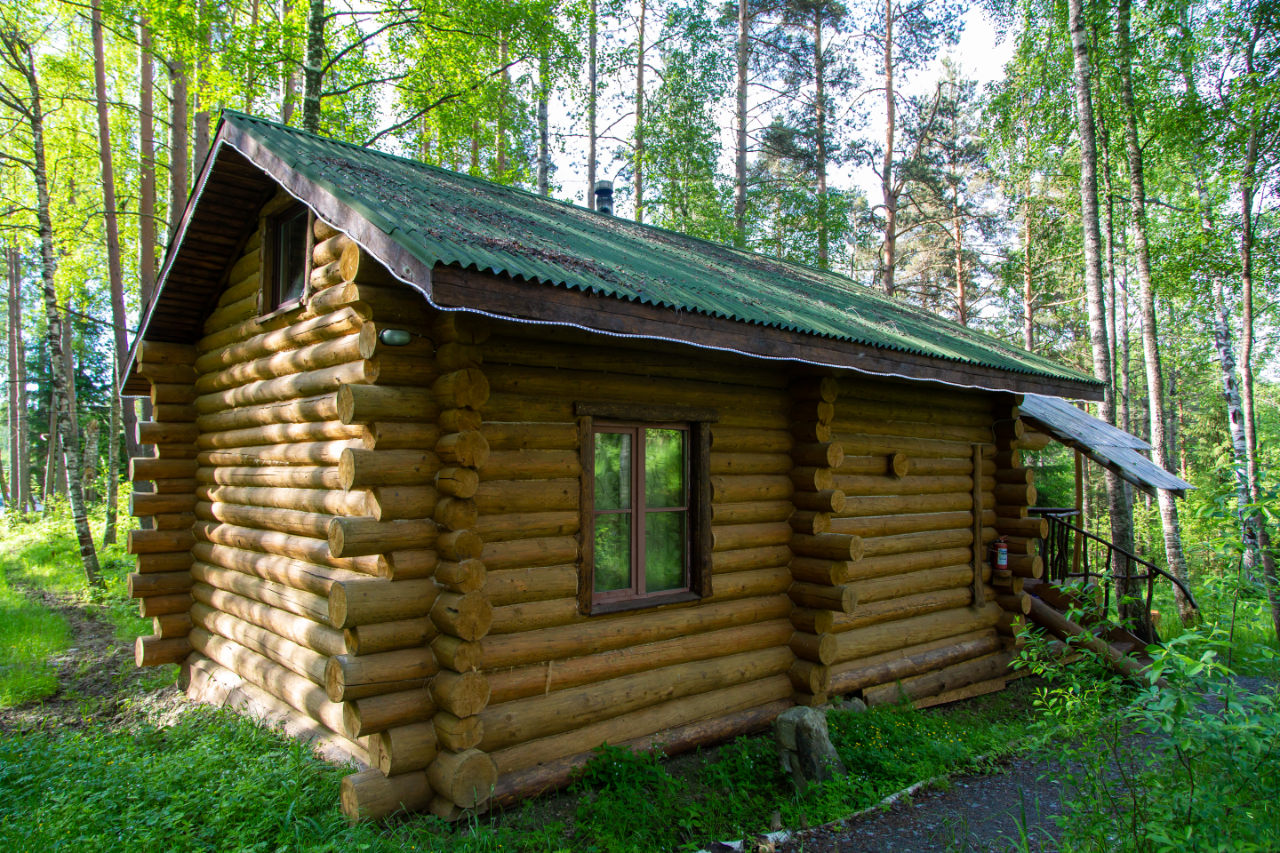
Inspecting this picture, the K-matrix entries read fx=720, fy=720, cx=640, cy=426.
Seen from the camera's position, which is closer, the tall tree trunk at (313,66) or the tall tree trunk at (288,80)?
the tall tree trunk at (313,66)

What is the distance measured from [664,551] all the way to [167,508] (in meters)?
5.69

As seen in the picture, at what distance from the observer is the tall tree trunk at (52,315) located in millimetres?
11930

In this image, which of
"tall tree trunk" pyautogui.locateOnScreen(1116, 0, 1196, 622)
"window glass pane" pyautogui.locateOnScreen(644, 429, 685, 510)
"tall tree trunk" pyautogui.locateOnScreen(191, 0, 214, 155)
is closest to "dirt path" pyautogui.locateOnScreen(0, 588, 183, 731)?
"window glass pane" pyautogui.locateOnScreen(644, 429, 685, 510)

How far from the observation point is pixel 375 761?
15.4 ft

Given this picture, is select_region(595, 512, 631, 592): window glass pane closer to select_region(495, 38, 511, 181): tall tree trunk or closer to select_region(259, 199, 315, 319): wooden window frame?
select_region(259, 199, 315, 319): wooden window frame

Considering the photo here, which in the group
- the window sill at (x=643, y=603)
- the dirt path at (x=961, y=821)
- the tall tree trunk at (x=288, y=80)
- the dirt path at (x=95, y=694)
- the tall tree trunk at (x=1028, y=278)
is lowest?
the dirt path at (x=961, y=821)

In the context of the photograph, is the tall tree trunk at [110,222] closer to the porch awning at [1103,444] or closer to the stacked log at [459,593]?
the stacked log at [459,593]

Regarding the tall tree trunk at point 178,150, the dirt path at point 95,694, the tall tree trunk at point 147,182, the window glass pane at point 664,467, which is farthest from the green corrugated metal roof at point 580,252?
the tall tree trunk at point 147,182

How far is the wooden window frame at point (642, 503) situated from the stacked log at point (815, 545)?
3.90ft

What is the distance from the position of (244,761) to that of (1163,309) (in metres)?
33.2

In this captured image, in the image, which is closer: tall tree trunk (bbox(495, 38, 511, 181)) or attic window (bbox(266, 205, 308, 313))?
attic window (bbox(266, 205, 308, 313))

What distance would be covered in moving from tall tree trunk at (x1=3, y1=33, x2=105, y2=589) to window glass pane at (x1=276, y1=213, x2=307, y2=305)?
25.8 ft

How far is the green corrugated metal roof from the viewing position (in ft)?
14.8

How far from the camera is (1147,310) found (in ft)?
44.9
